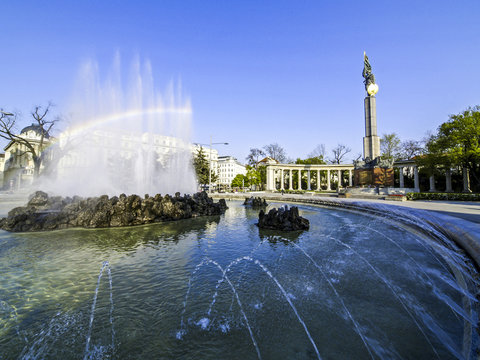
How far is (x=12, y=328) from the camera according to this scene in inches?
137

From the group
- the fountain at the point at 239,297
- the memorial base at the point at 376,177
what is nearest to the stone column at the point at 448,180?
the memorial base at the point at 376,177

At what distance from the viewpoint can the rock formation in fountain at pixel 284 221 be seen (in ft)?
37.4

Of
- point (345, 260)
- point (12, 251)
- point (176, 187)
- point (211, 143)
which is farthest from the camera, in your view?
point (211, 143)

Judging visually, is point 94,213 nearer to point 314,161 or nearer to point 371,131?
point 371,131

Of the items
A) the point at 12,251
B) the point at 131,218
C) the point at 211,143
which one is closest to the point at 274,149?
the point at 211,143

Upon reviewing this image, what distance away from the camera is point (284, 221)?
38.2 ft

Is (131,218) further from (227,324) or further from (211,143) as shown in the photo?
(211,143)

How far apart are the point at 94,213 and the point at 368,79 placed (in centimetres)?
4074

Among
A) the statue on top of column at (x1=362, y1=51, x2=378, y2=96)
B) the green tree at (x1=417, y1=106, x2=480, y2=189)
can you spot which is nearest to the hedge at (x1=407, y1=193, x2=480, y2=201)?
the green tree at (x1=417, y1=106, x2=480, y2=189)

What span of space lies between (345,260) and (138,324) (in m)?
5.69

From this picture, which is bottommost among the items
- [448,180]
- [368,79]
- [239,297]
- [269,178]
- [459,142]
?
[239,297]

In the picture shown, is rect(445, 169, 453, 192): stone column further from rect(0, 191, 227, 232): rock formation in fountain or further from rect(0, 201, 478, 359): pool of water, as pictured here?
rect(0, 191, 227, 232): rock formation in fountain

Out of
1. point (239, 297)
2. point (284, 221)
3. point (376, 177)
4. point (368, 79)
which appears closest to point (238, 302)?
point (239, 297)

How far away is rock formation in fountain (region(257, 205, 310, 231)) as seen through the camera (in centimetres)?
1141
